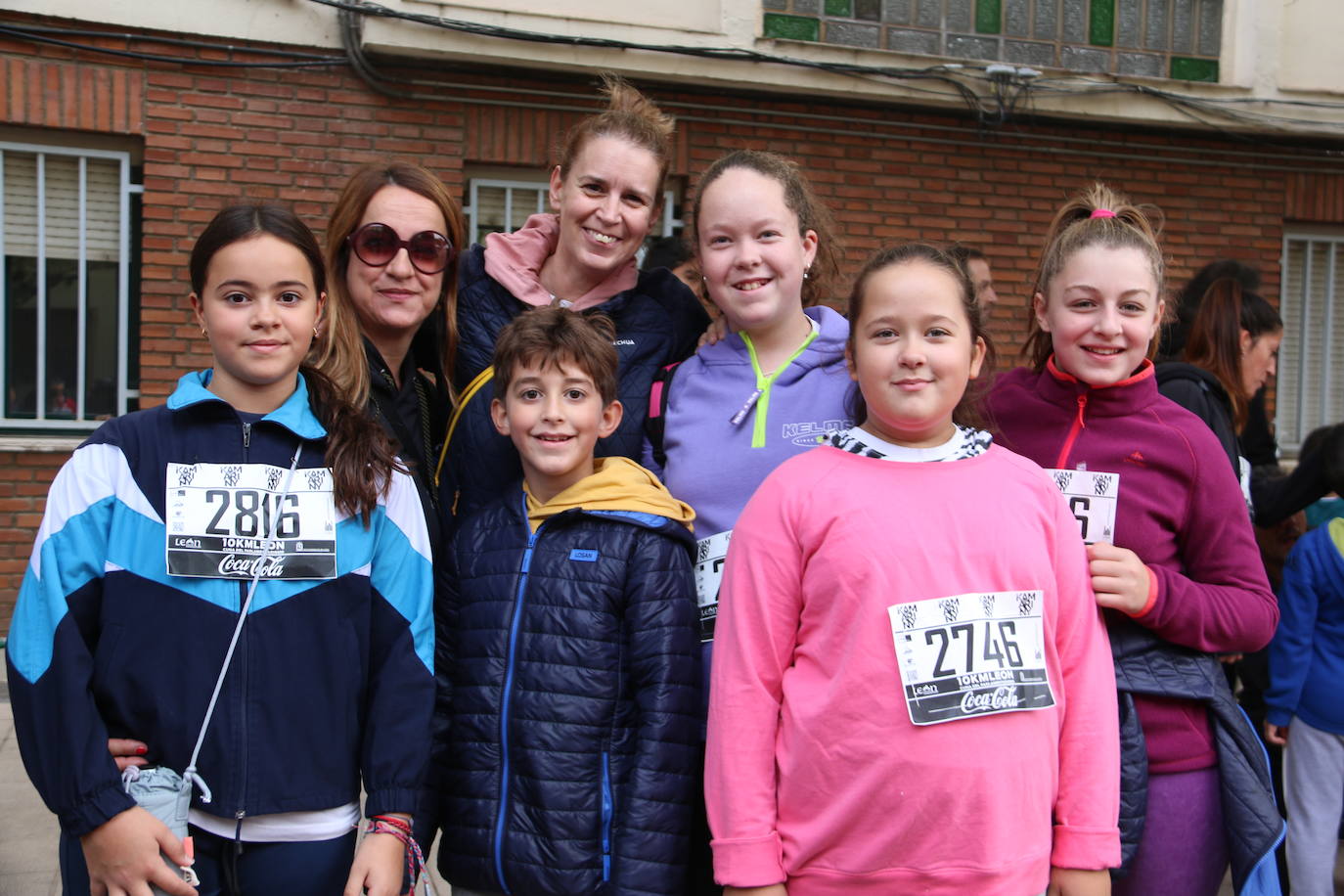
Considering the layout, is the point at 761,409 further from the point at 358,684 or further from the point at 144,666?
the point at 144,666

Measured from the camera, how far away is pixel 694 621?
2.11 m

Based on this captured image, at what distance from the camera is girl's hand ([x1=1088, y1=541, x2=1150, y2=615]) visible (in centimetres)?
197

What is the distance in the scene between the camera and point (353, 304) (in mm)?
2656

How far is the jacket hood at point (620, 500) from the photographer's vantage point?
84.4 inches

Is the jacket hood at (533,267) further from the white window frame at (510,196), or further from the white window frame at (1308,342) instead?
the white window frame at (1308,342)

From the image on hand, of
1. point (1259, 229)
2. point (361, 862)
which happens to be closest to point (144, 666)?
point (361, 862)

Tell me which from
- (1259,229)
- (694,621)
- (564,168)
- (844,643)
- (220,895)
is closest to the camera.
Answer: (844,643)

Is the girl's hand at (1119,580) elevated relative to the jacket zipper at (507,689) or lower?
elevated

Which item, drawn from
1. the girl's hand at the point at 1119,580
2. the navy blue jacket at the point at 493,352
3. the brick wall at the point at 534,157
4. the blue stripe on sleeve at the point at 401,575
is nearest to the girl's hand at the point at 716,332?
the navy blue jacket at the point at 493,352

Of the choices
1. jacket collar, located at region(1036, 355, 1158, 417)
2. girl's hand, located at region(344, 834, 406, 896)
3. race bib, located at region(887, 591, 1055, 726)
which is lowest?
girl's hand, located at region(344, 834, 406, 896)

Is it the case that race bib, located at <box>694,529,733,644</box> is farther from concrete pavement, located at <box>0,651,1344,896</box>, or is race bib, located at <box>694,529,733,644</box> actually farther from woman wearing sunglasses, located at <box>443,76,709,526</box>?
concrete pavement, located at <box>0,651,1344,896</box>

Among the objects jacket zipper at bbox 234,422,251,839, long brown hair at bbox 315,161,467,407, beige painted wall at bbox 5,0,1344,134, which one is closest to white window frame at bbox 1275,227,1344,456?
beige painted wall at bbox 5,0,1344,134

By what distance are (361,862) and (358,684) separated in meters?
0.32

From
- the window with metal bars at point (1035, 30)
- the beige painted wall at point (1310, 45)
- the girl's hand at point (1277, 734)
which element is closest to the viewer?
the girl's hand at point (1277, 734)
